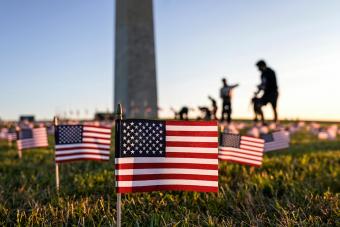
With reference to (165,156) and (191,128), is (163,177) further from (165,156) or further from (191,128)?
(191,128)

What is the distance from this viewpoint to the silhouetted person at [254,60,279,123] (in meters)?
10.9

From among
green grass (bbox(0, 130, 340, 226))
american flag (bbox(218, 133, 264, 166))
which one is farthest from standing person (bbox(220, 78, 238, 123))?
american flag (bbox(218, 133, 264, 166))

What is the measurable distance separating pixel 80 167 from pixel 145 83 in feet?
100

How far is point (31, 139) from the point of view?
12.9 meters

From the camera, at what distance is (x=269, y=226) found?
5629mm

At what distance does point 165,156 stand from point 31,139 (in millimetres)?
9568

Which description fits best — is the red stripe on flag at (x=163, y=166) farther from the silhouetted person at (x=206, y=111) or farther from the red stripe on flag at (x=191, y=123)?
the silhouetted person at (x=206, y=111)

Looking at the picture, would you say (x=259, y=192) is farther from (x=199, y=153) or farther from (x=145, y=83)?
(x=145, y=83)

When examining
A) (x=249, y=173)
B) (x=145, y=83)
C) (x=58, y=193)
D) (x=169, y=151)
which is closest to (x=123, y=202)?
(x=58, y=193)

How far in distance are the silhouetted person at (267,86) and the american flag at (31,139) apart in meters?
7.94

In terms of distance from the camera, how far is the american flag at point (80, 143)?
26.5ft

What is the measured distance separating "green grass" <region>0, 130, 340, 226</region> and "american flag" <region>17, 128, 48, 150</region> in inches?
95.9

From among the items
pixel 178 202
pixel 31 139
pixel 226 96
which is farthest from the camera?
pixel 31 139

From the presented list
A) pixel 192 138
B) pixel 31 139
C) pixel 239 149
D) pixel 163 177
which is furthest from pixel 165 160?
pixel 31 139
